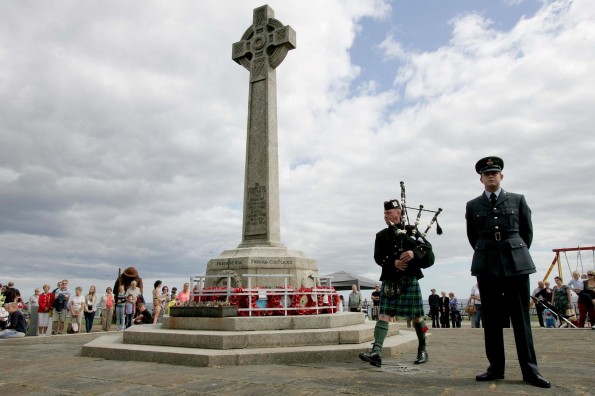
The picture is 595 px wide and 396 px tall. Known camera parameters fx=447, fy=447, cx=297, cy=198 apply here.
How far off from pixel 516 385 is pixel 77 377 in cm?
515

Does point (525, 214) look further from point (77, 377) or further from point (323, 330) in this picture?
point (77, 377)

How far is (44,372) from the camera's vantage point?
20.2 feet

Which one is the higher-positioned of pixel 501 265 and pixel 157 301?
pixel 501 265

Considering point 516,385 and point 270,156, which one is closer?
point 516,385

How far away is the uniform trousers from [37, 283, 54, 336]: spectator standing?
42.0ft

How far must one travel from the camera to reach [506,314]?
4.95 meters

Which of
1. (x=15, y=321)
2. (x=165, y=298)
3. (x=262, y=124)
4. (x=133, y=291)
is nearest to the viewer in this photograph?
(x=262, y=124)

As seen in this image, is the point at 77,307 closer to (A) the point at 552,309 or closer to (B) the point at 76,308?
(B) the point at 76,308

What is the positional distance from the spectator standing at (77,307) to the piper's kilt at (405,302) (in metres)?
11.7

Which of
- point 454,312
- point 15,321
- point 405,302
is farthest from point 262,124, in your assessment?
point 454,312

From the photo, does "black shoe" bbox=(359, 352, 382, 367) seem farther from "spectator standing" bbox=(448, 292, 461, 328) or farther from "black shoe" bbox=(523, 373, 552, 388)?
"spectator standing" bbox=(448, 292, 461, 328)

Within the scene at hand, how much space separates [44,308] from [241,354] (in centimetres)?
978

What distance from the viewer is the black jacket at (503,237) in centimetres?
478

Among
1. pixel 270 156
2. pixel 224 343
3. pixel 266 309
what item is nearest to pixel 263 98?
pixel 270 156
